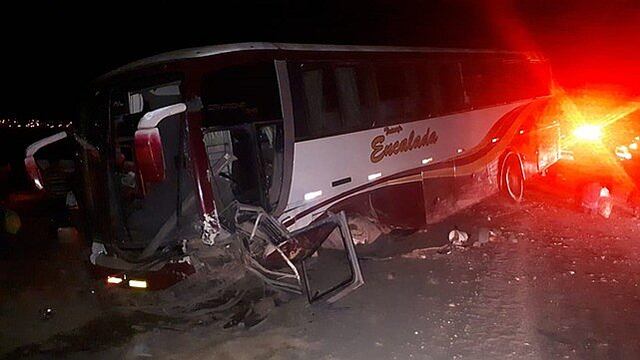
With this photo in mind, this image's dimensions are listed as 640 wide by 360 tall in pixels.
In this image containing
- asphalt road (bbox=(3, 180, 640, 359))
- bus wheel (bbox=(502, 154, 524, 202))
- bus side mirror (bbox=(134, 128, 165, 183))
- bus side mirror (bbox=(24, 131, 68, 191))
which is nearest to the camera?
bus side mirror (bbox=(134, 128, 165, 183))

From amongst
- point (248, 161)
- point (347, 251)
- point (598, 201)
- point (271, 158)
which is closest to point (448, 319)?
point (347, 251)

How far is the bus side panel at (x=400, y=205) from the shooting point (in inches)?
313

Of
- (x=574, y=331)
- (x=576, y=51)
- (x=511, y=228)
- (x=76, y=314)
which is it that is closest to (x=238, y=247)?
(x=76, y=314)

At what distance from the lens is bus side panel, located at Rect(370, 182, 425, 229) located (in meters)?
7.96

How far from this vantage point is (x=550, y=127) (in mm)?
12500

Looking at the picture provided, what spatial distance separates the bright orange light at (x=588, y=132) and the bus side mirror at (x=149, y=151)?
10.9 m

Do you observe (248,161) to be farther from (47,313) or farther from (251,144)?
(47,313)

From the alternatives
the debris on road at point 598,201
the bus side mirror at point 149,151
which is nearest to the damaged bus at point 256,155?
the bus side mirror at point 149,151

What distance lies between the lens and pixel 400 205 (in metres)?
8.29

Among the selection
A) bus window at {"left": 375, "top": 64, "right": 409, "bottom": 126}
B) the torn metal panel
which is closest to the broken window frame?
the torn metal panel

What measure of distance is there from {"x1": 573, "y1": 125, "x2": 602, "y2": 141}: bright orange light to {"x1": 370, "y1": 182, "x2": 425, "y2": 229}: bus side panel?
640cm

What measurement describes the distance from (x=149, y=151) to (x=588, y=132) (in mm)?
11407

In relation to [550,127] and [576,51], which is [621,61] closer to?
[576,51]

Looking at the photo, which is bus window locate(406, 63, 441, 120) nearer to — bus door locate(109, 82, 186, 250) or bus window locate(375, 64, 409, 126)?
bus window locate(375, 64, 409, 126)
